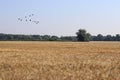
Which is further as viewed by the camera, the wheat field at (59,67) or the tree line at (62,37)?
the tree line at (62,37)

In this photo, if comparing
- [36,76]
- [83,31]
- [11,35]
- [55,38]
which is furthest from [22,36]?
[36,76]

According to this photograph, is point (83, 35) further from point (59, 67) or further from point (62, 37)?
point (59, 67)

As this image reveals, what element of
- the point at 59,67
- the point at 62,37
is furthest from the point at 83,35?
the point at 59,67

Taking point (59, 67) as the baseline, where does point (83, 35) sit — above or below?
above

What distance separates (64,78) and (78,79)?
505 millimetres

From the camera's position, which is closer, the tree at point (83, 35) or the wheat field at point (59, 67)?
the wheat field at point (59, 67)

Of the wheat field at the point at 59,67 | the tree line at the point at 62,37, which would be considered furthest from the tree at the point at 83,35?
the wheat field at the point at 59,67

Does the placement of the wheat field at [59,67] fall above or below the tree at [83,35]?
below

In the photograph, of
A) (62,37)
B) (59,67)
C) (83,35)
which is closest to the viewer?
(59,67)

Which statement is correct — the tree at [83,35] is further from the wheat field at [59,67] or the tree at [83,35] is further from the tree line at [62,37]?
the wheat field at [59,67]

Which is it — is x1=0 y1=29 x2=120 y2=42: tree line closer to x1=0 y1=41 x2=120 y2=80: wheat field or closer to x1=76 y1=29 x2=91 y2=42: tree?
x1=76 y1=29 x2=91 y2=42: tree

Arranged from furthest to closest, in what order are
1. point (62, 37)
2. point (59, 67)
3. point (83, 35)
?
1. point (62, 37)
2. point (83, 35)
3. point (59, 67)

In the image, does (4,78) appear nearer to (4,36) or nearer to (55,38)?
(55,38)

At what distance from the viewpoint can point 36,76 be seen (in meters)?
12.4
